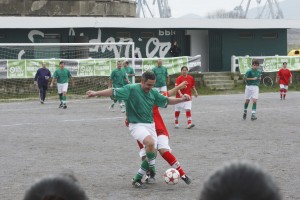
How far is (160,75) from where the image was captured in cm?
2598

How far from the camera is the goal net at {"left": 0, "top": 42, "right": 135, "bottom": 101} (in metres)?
33.4

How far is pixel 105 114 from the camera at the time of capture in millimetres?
24641

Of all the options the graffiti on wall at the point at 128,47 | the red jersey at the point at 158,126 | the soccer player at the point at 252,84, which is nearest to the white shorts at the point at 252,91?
the soccer player at the point at 252,84

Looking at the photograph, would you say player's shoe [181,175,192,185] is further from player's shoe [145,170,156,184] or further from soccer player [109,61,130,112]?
soccer player [109,61,130,112]

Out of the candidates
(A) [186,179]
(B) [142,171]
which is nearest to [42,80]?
(B) [142,171]

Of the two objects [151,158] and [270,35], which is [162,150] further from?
[270,35]

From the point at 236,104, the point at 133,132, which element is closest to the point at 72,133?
the point at 133,132

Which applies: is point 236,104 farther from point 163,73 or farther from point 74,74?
point 74,74

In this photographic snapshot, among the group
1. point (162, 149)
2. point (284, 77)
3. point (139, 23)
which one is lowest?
point (162, 149)

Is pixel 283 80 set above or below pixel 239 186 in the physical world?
below

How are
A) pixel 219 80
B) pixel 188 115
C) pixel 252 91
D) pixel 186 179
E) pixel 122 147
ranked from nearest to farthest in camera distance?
pixel 186 179
pixel 122 147
pixel 188 115
pixel 252 91
pixel 219 80

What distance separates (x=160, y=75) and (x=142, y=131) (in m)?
15.5

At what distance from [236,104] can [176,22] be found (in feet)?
50.0

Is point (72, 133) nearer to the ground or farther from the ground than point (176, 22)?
nearer to the ground
